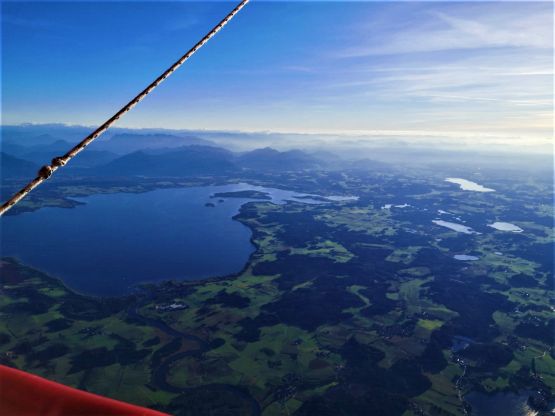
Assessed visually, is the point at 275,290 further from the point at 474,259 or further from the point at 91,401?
the point at 91,401

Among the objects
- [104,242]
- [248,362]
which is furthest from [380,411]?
[104,242]

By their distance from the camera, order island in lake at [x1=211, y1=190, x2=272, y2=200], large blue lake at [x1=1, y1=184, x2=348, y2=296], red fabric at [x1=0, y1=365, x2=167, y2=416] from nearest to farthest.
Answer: red fabric at [x1=0, y1=365, x2=167, y2=416], large blue lake at [x1=1, y1=184, x2=348, y2=296], island in lake at [x1=211, y1=190, x2=272, y2=200]

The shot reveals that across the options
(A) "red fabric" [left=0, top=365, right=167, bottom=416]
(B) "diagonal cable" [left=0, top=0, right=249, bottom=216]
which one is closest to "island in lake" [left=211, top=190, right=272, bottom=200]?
(B) "diagonal cable" [left=0, top=0, right=249, bottom=216]

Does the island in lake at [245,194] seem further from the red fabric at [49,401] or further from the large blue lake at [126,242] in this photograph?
the red fabric at [49,401]

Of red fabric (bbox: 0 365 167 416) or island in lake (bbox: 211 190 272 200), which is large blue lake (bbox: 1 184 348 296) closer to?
island in lake (bbox: 211 190 272 200)

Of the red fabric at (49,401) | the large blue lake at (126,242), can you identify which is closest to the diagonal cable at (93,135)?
the red fabric at (49,401)
